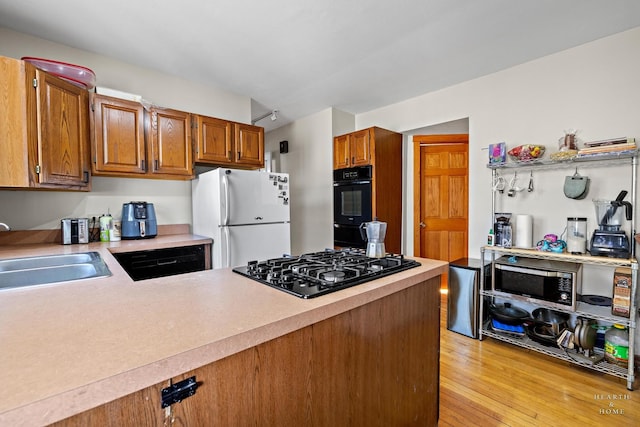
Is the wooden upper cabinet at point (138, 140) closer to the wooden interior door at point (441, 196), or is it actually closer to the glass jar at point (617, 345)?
the wooden interior door at point (441, 196)

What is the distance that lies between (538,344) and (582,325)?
1.10 ft

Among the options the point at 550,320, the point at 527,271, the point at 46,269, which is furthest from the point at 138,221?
the point at 550,320

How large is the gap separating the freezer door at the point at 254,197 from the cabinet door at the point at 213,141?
0.47 metres

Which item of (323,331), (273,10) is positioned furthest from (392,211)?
(323,331)

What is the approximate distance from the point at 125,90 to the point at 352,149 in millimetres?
2469

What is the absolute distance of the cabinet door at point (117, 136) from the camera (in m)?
2.35

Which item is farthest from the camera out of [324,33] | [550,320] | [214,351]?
[550,320]

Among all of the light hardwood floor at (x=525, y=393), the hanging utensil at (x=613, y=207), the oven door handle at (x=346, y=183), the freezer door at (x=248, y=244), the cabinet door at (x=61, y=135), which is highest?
the cabinet door at (x=61, y=135)

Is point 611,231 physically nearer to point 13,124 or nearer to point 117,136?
point 117,136

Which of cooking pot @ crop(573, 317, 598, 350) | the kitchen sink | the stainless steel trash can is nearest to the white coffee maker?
the kitchen sink

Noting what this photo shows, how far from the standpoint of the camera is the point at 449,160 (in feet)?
12.6

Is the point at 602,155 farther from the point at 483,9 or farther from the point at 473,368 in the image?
the point at 473,368

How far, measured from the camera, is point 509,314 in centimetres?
251

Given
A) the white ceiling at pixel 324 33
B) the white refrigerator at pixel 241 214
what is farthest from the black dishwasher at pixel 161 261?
the white ceiling at pixel 324 33
